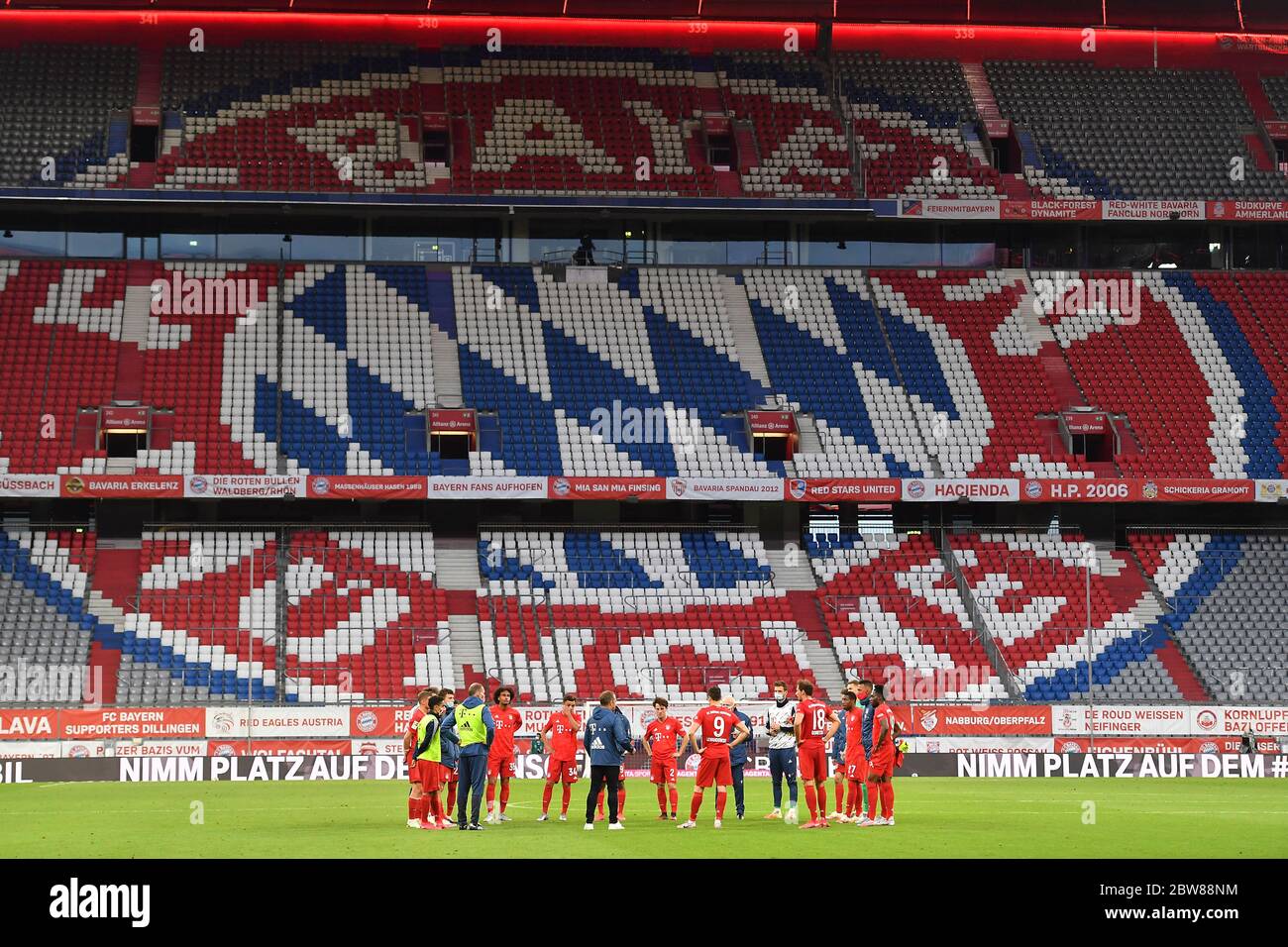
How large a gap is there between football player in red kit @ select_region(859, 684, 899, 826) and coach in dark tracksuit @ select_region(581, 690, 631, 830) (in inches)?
134

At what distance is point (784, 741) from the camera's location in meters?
24.5

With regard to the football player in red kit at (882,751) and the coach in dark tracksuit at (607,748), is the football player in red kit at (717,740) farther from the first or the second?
the football player in red kit at (882,751)

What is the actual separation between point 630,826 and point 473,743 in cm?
296

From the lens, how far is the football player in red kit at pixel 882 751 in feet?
75.8

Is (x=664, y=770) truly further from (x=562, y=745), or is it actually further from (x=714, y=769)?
(x=562, y=745)

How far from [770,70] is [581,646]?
24434 millimetres

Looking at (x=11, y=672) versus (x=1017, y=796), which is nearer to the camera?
(x=1017, y=796)

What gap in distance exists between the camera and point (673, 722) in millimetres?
25656

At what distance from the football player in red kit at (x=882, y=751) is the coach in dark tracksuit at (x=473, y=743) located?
5254 millimetres

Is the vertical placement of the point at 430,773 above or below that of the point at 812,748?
below

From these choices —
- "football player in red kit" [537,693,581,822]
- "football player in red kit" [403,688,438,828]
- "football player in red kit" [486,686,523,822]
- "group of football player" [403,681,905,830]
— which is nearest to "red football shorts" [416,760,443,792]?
"group of football player" [403,681,905,830]

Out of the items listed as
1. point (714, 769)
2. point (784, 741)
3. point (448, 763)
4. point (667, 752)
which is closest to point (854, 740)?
point (784, 741)

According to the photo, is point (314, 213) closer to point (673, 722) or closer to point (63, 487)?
point (63, 487)
